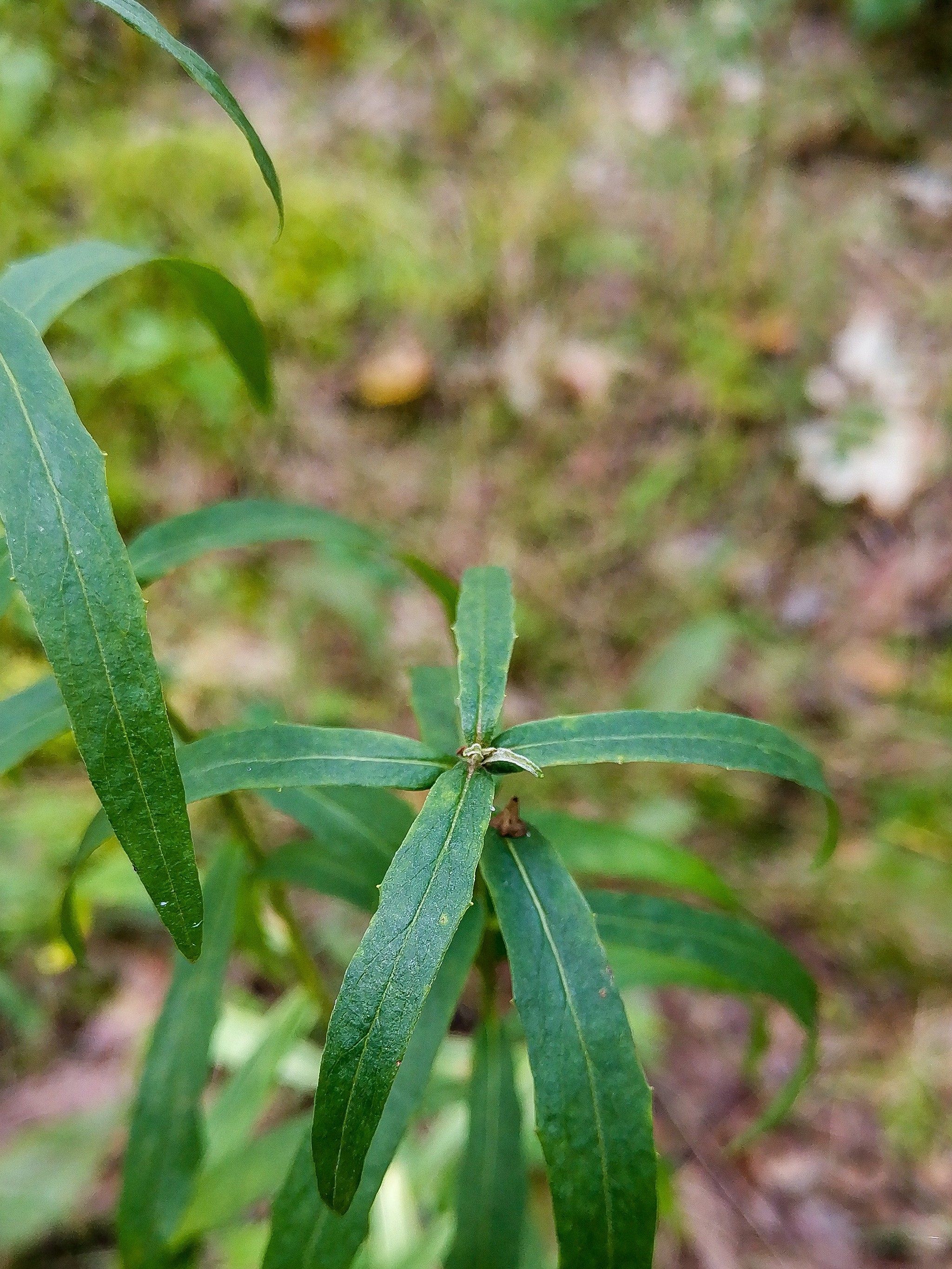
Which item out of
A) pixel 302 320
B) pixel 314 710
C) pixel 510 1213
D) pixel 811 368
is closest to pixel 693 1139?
pixel 510 1213

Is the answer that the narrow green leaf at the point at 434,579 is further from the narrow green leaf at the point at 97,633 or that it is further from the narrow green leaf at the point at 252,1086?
the narrow green leaf at the point at 252,1086

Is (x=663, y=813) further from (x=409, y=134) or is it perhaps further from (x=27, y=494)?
(x=409, y=134)

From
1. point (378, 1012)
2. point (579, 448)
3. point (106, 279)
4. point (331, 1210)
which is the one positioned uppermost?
point (579, 448)

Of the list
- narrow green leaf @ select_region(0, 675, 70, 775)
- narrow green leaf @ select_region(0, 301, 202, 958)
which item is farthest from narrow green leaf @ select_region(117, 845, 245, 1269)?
narrow green leaf @ select_region(0, 301, 202, 958)

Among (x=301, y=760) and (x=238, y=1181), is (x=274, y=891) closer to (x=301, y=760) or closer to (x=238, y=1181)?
(x=238, y=1181)

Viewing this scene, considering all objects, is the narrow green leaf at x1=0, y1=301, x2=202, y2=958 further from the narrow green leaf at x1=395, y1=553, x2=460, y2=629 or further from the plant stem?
the narrow green leaf at x1=395, y1=553, x2=460, y2=629

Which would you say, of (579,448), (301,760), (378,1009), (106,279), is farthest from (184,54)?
(579,448)
